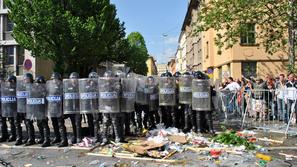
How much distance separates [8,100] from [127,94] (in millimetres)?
3266

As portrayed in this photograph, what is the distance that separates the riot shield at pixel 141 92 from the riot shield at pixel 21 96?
325cm

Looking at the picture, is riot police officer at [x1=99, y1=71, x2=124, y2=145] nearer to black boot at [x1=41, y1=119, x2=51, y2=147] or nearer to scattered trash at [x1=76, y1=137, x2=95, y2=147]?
scattered trash at [x1=76, y1=137, x2=95, y2=147]

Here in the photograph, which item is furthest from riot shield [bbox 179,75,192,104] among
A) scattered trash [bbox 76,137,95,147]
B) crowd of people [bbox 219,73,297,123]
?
scattered trash [bbox 76,137,95,147]

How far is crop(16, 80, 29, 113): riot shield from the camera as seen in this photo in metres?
12.0

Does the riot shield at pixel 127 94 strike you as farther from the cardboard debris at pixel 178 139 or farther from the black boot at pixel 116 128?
the cardboard debris at pixel 178 139

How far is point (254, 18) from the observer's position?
2169 centimetres

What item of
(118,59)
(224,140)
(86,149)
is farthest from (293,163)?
(118,59)

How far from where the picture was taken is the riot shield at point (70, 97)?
11516mm

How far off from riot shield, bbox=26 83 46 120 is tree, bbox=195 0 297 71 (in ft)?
40.1

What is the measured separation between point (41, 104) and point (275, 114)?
8.06 meters

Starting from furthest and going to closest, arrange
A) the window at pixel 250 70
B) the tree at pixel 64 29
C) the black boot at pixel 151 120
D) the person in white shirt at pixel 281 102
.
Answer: the window at pixel 250 70, the tree at pixel 64 29, the person in white shirt at pixel 281 102, the black boot at pixel 151 120

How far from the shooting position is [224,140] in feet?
35.8

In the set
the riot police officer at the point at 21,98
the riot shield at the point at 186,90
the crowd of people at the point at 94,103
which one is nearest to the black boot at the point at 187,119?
the crowd of people at the point at 94,103

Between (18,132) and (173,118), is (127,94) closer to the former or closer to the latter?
(173,118)
